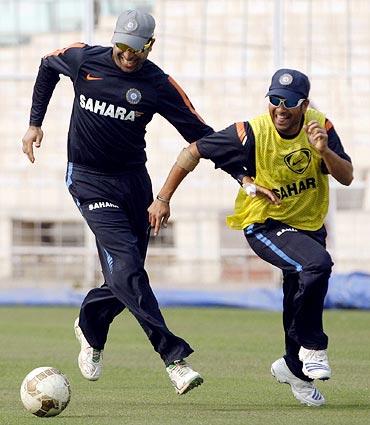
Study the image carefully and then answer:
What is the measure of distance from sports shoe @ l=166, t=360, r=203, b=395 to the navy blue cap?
156 cm

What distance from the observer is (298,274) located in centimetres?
738

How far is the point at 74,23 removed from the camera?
57.2 ft

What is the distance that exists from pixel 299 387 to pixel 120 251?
50.4 inches

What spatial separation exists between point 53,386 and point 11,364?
265 centimetres

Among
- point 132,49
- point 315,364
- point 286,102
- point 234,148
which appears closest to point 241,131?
point 234,148

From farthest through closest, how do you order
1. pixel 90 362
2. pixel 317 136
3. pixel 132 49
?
1. pixel 90 362
2. pixel 132 49
3. pixel 317 136

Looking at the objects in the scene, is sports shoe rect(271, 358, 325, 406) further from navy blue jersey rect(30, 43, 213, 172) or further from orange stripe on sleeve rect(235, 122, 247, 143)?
navy blue jersey rect(30, 43, 213, 172)

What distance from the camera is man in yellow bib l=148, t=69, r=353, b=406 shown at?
7277 mm

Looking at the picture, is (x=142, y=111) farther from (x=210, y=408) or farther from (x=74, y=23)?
(x=74, y=23)

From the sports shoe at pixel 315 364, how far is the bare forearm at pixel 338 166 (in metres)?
0.95

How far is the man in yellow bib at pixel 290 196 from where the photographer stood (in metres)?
7.28

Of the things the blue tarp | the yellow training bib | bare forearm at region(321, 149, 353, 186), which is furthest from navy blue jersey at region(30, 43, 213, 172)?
the blue tarp

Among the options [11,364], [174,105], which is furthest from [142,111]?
[11,364]

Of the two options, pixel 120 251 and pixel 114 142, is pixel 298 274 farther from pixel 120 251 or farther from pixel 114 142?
pixel 114 142
